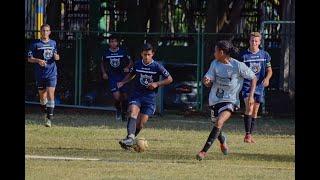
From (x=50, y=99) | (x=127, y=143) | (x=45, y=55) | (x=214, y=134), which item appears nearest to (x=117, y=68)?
(x=45, y=55)

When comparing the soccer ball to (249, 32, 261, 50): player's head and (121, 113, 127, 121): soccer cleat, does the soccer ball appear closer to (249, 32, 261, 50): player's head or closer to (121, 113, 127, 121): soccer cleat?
(249, 32, 261, 50): player's head

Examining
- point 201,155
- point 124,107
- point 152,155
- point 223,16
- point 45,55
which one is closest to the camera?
point 201,155

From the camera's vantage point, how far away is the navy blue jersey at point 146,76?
15945 mm

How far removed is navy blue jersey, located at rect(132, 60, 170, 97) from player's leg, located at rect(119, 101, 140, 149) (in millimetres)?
311

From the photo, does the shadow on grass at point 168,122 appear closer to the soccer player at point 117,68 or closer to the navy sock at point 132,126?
the soccer player at point 117,68

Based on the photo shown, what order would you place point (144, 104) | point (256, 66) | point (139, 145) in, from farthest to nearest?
point (256, 66)
point (144, 104)
point (139, 145)

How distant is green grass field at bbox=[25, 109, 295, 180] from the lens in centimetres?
1229

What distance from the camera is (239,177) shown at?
1191 centimetres

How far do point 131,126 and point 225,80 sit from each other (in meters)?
1.87

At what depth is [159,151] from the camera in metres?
15.4

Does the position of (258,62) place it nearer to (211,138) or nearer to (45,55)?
(211,138)
